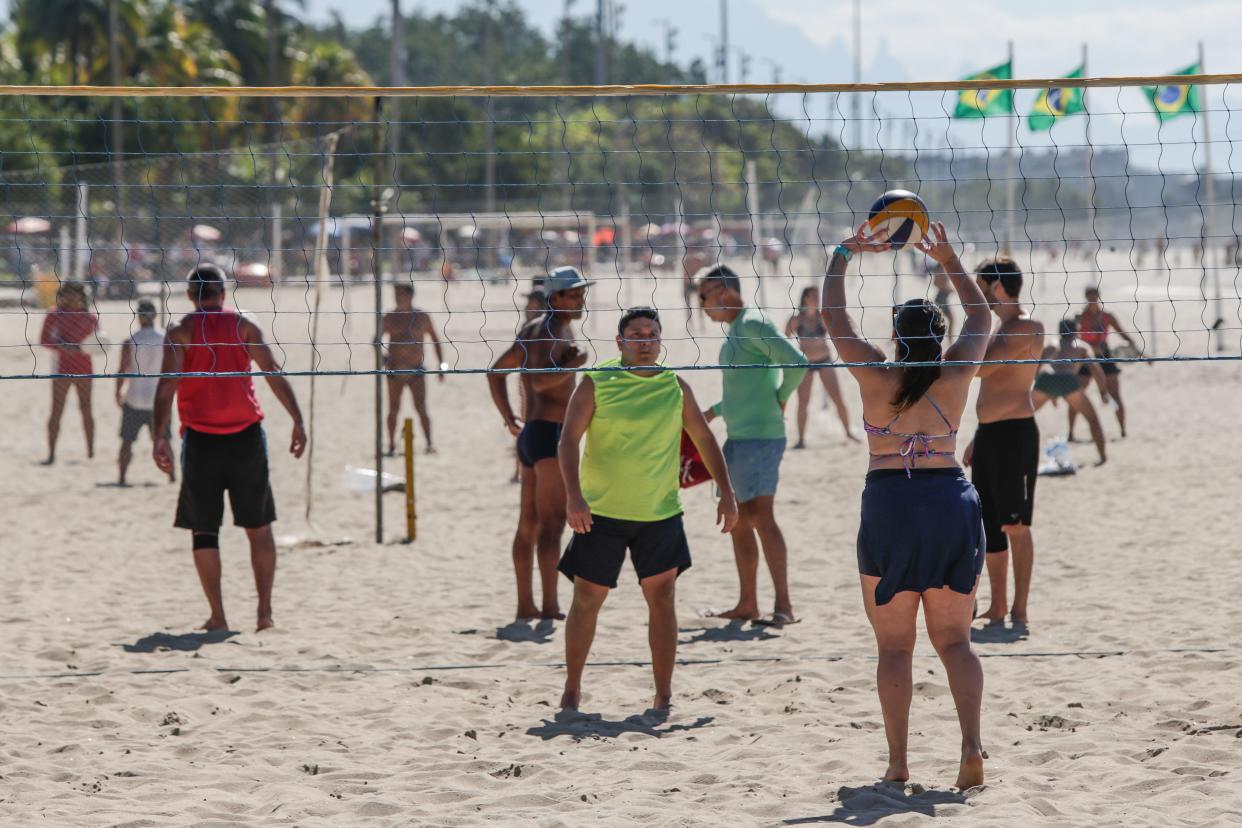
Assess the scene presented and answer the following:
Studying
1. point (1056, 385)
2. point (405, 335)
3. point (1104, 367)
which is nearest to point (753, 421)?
point (1056, 385)

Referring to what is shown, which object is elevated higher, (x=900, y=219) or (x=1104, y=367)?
(x=900, y=219)

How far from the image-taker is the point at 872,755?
15.7 ft

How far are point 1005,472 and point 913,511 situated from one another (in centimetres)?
225

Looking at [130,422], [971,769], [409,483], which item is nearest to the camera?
[971,769]

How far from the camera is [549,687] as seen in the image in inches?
228

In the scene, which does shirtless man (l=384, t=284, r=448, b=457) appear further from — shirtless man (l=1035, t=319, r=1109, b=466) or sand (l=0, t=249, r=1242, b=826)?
shirtless man (l=1035, t=319, r=1109, b=466)

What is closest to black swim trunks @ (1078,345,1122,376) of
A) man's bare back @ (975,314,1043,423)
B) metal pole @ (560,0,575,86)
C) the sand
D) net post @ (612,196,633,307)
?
the sand

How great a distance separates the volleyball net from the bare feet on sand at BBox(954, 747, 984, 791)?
134 centimetres

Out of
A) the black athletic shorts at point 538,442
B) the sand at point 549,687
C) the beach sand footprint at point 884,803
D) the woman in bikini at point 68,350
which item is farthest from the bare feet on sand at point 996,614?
the woman in bikini at point 68,350

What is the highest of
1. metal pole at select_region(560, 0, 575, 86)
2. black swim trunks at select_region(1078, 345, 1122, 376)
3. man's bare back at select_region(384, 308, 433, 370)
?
metal pole at select_region(560, 0, 575, 86)

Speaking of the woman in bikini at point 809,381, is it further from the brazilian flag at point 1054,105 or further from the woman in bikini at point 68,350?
the brazilian flag at point 1054,105

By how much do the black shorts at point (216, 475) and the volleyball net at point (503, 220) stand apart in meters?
0.61

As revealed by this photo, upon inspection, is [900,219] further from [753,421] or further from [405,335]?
[405,335]

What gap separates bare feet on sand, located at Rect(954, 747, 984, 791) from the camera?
4.34m
